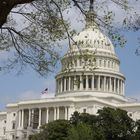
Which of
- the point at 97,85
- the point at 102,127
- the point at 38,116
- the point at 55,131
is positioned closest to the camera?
the point at 55,131

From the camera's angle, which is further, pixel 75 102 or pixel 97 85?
pixel 97 85

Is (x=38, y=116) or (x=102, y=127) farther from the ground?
(x=38, y=116)

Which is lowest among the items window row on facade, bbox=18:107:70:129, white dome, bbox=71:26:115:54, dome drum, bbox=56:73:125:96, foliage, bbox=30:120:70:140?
white dome, bbox=71:26:115:54


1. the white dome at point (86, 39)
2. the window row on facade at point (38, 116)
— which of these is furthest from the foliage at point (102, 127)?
the white dome at point (86, 39)

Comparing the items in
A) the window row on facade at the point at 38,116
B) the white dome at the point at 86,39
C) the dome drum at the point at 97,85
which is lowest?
the white dome at the point at 86,39

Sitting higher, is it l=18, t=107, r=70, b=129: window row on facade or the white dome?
l=18, t=107, r=70, b=129: window row on facade

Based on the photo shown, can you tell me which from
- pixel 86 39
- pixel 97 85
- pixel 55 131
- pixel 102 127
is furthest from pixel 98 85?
pixel 86 39

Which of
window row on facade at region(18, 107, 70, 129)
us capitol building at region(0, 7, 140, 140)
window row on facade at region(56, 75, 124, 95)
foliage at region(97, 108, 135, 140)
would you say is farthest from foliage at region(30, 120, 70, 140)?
window row on facade at region(56, 75, 124, 95)

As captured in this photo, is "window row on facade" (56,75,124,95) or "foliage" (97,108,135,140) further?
"window row on facade" (56,75,124,95)

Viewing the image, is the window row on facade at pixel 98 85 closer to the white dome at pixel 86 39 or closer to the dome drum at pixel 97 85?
the dome drum at pixel 97 85

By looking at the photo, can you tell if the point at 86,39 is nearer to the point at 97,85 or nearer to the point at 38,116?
the point at 38,116

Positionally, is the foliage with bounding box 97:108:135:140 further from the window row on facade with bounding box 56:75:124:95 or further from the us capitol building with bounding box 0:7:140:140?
the window row on facade with bounding box 56:75:124:95

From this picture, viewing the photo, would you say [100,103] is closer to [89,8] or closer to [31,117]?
[31,117]

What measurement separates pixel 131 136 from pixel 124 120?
8.03m
